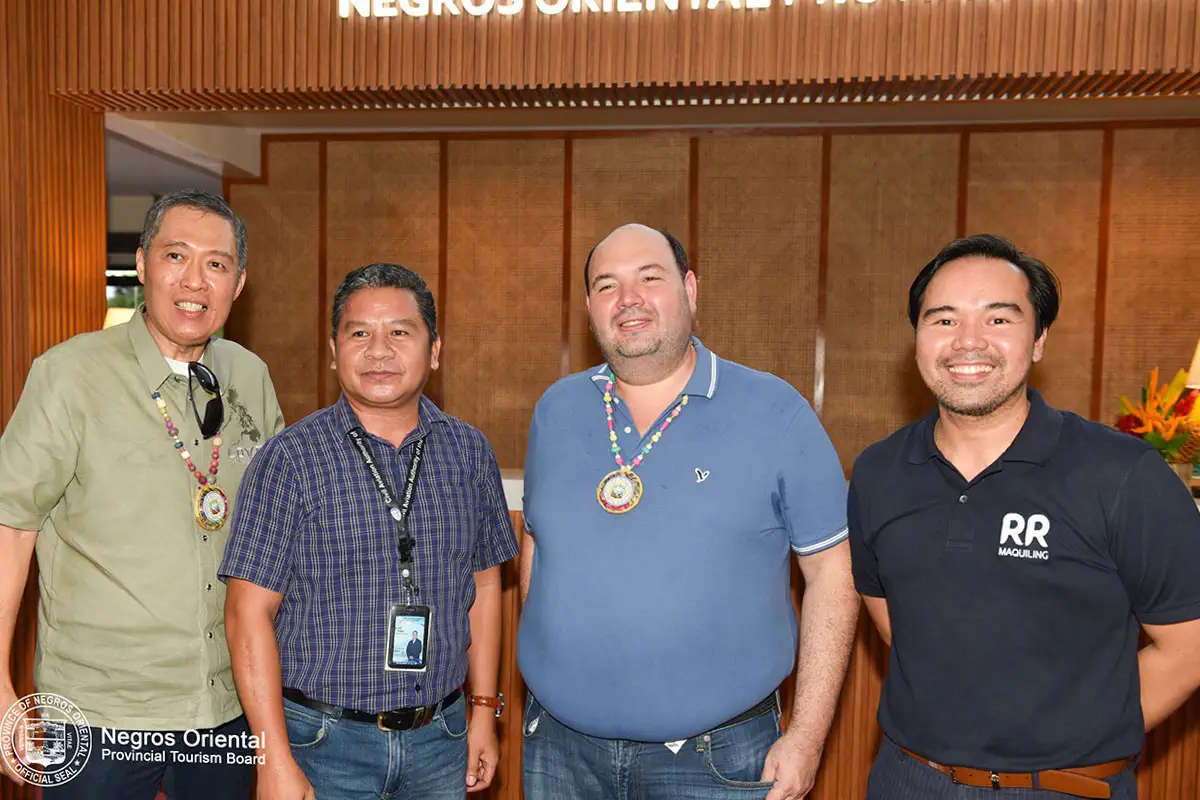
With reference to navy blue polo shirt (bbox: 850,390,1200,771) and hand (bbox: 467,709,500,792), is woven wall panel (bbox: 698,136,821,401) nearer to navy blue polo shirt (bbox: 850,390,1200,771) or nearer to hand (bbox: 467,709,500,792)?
hand (bbox: 467,709,500,792)

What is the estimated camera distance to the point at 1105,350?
6859mm

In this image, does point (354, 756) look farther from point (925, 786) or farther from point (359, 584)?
point (925, 786)

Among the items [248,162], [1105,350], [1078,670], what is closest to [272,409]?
[1078,670]

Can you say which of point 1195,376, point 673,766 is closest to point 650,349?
point 673,766

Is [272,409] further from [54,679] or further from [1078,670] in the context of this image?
[1078,670]

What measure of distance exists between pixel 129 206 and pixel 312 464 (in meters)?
10.4

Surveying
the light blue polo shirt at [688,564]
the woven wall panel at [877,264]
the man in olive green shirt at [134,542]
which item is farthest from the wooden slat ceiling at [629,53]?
the woven wall panel at [877,264]

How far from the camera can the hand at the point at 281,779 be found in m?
1.75

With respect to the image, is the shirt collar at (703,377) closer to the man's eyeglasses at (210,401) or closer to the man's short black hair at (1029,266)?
the man's short black hair at (1029,266)

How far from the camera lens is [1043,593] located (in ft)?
5.32

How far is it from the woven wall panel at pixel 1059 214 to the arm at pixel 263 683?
650 cm

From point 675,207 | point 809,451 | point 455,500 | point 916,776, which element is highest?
point 675,207

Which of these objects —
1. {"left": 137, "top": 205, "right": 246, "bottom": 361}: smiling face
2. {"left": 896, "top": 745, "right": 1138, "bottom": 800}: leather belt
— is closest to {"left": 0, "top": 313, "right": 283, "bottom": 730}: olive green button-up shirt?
{"left": 137, "top": 205, "right": 246, "bottom": 361}: smiling face

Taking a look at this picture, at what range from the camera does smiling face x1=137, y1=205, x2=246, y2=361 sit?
2.04 m
